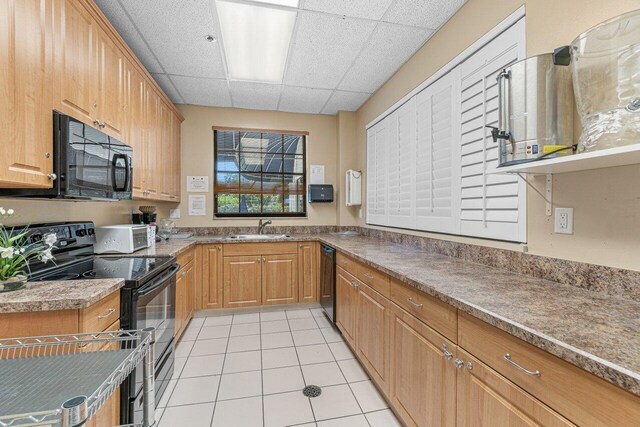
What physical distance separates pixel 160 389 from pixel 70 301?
42.7 inches

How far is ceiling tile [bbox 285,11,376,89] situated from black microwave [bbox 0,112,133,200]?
1570 millimetres

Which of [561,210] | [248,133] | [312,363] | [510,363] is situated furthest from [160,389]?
[248,133]

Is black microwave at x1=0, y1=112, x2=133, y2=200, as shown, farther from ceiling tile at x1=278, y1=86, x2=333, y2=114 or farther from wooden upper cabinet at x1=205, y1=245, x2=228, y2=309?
ceiling tile at x1=278, y1=86, x2=333, y2=114

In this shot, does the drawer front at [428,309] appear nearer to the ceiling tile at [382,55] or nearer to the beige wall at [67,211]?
the ceiling tile at [382,55]

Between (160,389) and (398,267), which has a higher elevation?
(398,267)

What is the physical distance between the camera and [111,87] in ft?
6.77

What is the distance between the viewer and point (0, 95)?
3.83ft

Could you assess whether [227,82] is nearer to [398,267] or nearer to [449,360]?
[398,267]

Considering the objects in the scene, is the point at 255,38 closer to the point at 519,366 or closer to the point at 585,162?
the point at 585,162

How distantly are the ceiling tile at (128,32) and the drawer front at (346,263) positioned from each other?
2.47 m

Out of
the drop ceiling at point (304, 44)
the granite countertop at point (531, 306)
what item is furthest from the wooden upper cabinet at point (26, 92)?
the drop ceiling at point (304, 44)

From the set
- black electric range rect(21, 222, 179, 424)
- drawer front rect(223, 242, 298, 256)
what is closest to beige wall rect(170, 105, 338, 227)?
drawer front rect(223, 242, 298, 256)

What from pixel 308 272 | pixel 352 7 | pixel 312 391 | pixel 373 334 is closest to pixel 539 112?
pixel 352 7

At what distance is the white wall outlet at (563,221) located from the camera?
1.32m
